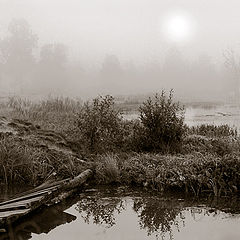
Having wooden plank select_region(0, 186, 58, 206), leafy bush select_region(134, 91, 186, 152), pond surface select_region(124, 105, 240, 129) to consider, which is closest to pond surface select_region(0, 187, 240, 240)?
wooden plank select_region(0, 186, 58, 206)

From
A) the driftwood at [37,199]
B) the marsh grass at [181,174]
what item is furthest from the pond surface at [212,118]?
the driftwood at [37,199]

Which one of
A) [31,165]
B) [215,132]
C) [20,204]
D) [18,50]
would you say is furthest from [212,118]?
[18,50]

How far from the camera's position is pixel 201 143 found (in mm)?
12727

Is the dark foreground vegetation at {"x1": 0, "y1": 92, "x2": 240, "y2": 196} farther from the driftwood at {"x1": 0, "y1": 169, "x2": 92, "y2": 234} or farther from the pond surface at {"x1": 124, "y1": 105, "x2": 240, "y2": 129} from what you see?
the pond surface at {"x1": 124, "y1": 105, "x2": 240, "y2": 129}

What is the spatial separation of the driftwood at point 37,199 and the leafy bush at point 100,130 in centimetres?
288

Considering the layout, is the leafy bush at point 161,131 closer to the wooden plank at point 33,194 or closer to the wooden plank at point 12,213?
the wooden plank at point 33,194

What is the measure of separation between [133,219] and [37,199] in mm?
1848

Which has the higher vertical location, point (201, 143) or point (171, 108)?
point (171, 108)

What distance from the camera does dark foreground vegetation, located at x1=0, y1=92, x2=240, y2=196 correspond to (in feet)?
29.9

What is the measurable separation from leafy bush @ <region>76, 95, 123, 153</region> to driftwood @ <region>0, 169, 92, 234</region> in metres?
2.88

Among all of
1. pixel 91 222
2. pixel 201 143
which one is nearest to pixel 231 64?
pixel 201 143

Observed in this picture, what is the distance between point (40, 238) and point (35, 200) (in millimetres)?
1172

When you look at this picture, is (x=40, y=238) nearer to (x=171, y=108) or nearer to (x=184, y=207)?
(x=184, y=207)

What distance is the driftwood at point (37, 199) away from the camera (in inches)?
259
